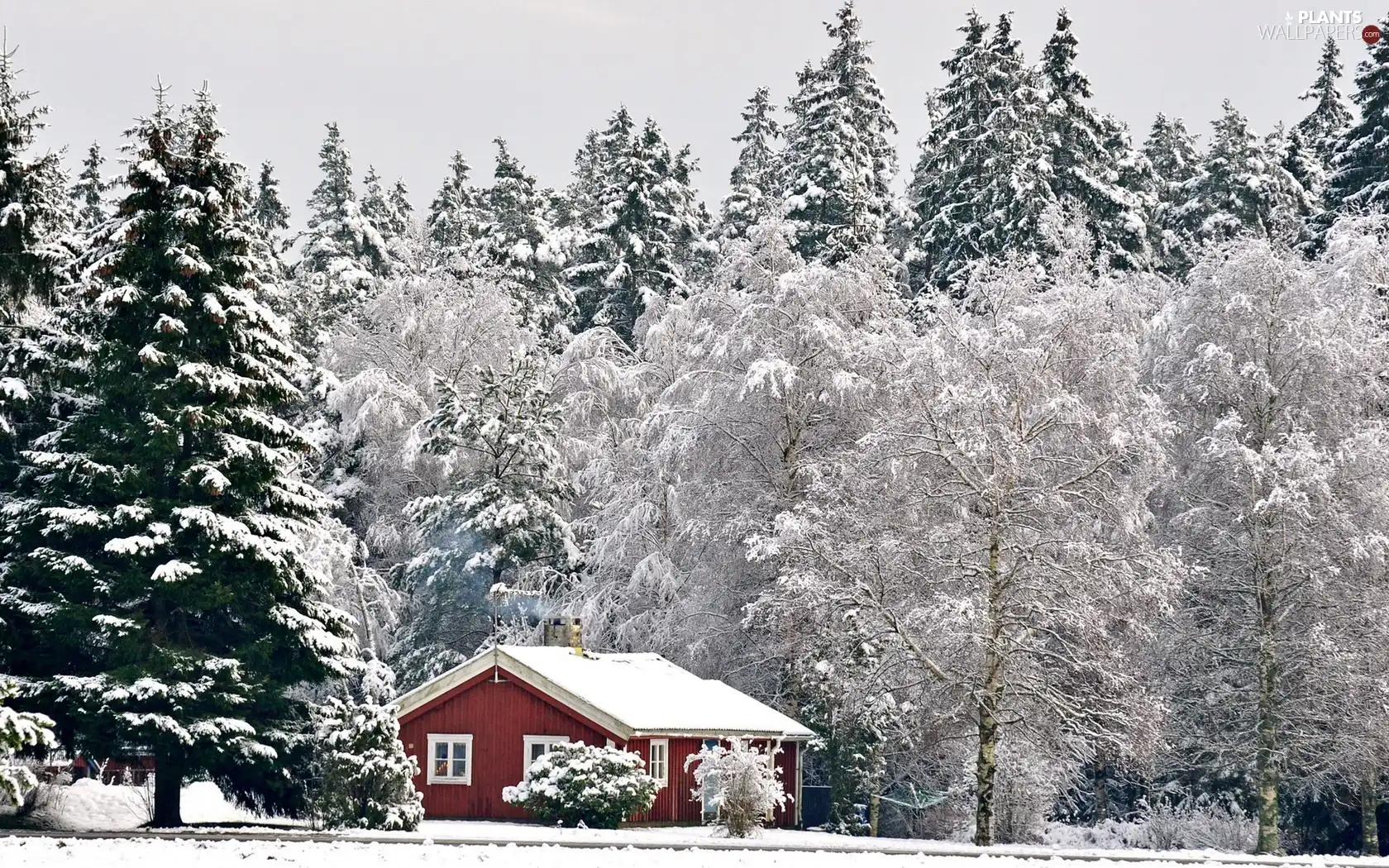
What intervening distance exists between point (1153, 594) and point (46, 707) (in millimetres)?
21971

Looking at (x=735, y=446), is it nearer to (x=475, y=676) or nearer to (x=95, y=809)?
(x=475, y=676)

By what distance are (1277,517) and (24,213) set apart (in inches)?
1096

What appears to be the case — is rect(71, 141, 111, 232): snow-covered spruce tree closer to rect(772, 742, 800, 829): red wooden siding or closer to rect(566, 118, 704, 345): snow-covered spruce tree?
rect(566, 118, 704, 345): snow-covered spruce tree

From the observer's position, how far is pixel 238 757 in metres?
30.5

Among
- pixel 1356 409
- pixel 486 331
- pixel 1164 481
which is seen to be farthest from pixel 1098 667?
pixel 486 331

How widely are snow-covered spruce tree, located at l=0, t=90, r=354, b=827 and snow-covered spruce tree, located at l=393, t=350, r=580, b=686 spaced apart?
16.4 metres

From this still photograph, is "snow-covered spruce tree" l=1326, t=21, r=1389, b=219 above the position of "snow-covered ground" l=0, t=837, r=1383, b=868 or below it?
above

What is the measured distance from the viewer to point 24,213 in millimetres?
33500

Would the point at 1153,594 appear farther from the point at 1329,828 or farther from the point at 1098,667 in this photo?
the point at 1329,828

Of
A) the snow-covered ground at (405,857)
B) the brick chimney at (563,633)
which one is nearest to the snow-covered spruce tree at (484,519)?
the brick chimney at (563,633)

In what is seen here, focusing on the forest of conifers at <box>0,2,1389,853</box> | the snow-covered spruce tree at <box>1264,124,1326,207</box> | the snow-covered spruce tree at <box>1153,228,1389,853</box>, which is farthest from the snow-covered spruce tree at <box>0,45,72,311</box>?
the snow-covered spruce tree at <box>1264,124,1326,207</box>

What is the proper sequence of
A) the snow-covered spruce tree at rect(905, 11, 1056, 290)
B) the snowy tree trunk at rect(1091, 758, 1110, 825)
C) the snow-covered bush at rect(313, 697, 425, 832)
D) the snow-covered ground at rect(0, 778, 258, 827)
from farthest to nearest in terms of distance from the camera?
the snow-covered spruce tree at rect(905, 11, 1056, 290) < the snowy tree trunk at rect(1091, 758, 1110, 825) < the snow-covered bush at rect(313, 697, 425, 832) < the snow-covered ground at rect(0, 778, 258, 827)

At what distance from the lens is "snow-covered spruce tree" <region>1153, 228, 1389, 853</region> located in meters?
35.7

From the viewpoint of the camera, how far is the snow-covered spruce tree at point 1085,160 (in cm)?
6116
